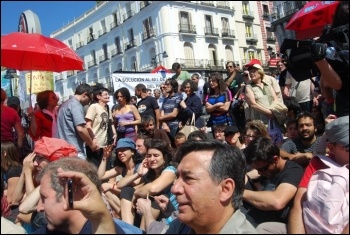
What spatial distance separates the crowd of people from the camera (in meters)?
2.07

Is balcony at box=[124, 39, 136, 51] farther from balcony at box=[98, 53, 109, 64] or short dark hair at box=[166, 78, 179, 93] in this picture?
short dark hair at box=[166, 78, 179, 93]

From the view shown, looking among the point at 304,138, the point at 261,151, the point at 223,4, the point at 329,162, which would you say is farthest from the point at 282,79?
the point at 223,4

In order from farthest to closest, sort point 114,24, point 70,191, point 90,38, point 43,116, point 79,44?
point 79,44 → point 90,38 → point 114,24 → point 43,116 → point 70,191

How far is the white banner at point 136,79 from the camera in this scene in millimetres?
9812

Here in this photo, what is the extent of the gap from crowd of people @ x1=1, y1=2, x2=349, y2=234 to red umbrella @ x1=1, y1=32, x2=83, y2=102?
535mm

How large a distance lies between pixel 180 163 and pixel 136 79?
796 centimetres

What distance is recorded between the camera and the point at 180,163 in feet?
7.61

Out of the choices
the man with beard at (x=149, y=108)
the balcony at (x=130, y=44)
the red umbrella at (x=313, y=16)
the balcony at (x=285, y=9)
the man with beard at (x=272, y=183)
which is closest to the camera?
the man with beard at (x=272, y=183)

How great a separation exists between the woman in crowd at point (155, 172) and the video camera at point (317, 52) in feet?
5.17

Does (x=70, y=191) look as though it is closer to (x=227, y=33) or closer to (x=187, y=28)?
(x=187, y=28)

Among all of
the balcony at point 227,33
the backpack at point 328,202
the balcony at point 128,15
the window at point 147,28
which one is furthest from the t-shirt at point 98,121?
the balcony at point 128,15

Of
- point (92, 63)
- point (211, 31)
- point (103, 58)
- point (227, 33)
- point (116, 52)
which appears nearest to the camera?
point (211, 31)

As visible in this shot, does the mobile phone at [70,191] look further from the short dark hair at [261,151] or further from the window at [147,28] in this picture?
the window at [147,28]

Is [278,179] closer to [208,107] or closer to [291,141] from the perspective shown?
[291,141]
